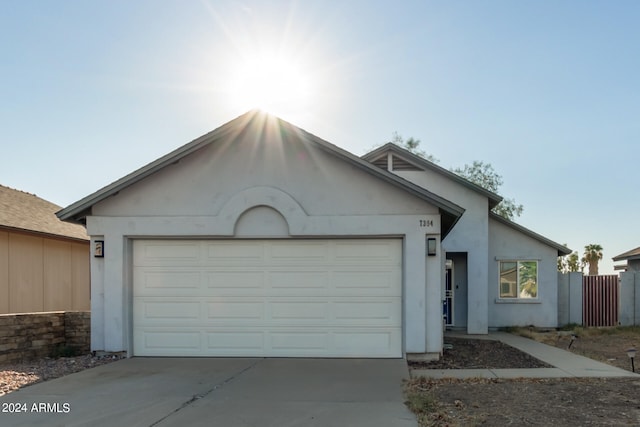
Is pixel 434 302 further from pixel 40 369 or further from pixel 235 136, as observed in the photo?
pixel 40 369

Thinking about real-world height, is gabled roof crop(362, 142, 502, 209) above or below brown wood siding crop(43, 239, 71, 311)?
above

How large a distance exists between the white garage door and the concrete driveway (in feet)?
1.88

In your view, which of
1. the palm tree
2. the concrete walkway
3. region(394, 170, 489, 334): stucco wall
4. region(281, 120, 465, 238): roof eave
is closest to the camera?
the concrete walkway

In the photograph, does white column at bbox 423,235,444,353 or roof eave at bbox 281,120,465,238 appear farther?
white column at bbox 423,235,444,353

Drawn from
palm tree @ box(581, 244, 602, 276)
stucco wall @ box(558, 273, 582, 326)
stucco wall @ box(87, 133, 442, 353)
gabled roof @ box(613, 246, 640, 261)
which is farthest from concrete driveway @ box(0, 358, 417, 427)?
palm tree @ box(581, 244, 602, 276)

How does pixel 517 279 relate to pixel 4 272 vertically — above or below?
below

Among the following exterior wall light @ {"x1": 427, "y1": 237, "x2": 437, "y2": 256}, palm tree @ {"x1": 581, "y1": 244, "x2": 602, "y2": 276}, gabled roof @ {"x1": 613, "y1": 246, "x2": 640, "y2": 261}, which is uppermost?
exterior wall light @ {"x1": 427, "y1": 237, "x2": 437, "y2": 256}

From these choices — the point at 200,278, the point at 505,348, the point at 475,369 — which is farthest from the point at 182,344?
the point at 505,348

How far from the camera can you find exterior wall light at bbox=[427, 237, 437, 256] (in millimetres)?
10336

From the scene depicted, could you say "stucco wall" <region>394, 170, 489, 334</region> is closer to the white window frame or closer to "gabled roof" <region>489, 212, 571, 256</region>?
"gabled roof" <region>489, 212, 571, 256</region>

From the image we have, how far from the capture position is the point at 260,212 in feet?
34.9

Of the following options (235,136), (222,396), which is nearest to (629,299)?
(235,136)

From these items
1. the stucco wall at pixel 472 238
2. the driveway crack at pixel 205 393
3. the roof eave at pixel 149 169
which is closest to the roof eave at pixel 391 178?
the roof eave at pixel 149 169

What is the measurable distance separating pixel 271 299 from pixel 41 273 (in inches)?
345
